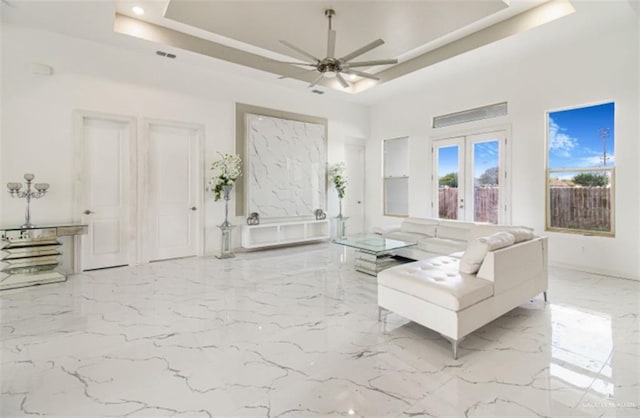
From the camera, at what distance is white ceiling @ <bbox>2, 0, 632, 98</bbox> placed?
410cm

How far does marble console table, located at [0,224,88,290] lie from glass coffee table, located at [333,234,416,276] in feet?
13.4

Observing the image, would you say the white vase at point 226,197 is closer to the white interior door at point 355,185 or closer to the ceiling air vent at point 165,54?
the ceiling air vent at point 165,54

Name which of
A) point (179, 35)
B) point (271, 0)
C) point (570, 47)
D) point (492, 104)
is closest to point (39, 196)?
point (179, 35)

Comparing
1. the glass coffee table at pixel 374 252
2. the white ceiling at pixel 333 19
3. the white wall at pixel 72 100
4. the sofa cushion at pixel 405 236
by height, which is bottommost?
the glass coffee table at pixel 374 252

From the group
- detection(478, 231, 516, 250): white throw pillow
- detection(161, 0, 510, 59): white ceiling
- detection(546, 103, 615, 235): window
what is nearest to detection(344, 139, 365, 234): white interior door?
detection(161, 0, 510, 59): white ceiling

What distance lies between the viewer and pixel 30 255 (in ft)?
13.6

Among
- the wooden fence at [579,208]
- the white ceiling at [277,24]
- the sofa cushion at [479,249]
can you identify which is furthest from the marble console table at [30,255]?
the wooden fence at [579,208]

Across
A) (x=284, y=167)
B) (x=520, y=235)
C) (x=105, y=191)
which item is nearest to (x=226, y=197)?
(x=284, y=167)

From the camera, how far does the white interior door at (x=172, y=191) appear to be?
544 cm

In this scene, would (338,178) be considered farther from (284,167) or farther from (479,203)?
(479,203)

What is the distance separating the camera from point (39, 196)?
4434 mm

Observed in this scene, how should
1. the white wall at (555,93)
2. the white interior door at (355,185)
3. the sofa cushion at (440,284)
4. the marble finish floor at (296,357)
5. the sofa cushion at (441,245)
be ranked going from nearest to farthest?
the marble finish floor at (296,357), the sofa cushion at (440,284), the white wall at (555,93), the sofa cushion at (441,245), the white interior door at (355,185)

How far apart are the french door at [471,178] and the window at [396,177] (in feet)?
2.84

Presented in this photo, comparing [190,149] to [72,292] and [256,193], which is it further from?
[72,292]
